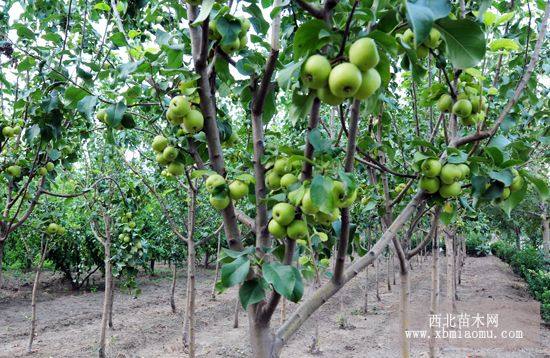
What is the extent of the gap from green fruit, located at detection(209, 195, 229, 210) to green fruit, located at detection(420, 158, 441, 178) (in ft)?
2.66

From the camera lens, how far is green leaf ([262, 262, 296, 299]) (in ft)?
3.97

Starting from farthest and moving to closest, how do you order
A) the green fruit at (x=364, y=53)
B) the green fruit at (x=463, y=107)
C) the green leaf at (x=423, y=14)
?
the green fruit at (x=463, y=107), the green fruit at (x=364, y=53), the green leaf at (x=423, y=14)

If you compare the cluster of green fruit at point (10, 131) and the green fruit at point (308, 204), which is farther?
the cluster of green fruit at point (10, 131)

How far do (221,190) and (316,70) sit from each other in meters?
0.59

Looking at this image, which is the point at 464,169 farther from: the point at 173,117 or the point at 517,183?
the point at 173,117

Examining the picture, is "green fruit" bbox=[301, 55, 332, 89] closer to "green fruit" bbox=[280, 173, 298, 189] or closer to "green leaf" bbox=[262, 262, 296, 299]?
"green fruit" bbox=[280, 173, 298, 189]

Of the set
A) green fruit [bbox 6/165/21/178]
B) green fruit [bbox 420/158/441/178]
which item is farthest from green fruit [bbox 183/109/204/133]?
green fruit [bbox 6/165/21/178]

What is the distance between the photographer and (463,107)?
→ 191cm

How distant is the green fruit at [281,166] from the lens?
1487 millimetres

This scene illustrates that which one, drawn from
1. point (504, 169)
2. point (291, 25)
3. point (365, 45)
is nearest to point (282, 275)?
point (365, 45)

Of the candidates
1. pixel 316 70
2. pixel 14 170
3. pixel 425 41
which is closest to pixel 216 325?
pixel 14 170

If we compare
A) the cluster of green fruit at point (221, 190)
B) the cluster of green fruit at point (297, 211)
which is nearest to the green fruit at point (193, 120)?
the cluster of green fruit at point (221, 190)

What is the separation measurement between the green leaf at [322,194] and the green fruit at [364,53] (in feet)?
1.09

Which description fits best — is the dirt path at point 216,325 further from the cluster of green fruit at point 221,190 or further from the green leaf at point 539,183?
the cluster of green fruit at point 221,190
